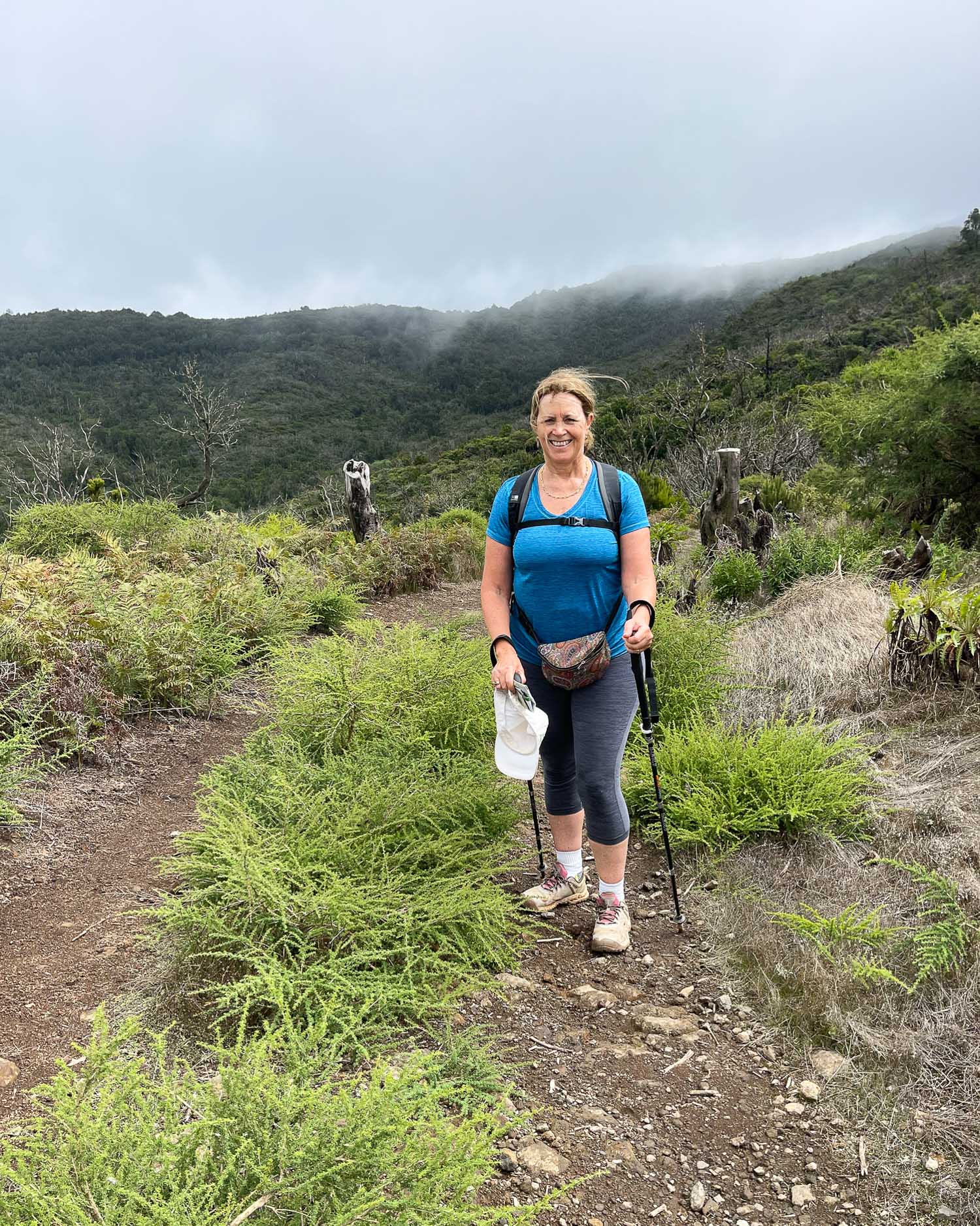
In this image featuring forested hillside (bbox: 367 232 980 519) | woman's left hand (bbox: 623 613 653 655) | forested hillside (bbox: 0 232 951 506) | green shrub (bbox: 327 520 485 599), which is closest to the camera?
woman's left hand (bbox: 623 613 653 655)

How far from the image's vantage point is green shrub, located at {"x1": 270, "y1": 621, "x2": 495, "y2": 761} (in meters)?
3.55

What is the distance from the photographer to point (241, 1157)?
4.52 ft

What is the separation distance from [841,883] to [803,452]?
15428 millimetres

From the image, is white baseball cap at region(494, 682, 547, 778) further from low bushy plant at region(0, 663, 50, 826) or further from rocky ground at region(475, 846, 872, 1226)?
low bushy plant at region(0, 663, 50, 826)

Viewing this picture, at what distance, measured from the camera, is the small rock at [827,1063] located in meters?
2.06

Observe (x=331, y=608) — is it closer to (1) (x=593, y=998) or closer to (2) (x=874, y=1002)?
(1) (x=593, y=998)

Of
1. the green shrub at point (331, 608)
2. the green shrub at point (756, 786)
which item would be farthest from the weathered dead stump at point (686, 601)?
the green shrub at point (331, 608)

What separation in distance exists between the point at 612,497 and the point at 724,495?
6408mm

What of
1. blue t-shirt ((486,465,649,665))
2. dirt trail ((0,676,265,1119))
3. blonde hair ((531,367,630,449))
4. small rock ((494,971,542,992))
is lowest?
small rock ((494,971,542,992))

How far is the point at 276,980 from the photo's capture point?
2.06 meters

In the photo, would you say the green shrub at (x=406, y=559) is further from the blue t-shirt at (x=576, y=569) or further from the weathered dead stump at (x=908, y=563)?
the blue t-shirt at (x=576, y=569)

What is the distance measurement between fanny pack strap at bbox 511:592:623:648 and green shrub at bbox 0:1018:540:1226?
1374mm

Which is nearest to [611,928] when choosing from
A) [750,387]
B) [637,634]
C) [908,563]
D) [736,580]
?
[637,634]

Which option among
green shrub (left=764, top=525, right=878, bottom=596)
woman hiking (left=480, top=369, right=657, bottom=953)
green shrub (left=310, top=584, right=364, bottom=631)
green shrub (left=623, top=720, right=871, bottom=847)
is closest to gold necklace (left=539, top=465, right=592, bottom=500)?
woman hiking (left=480, top=369, right=657, bottom=953)
